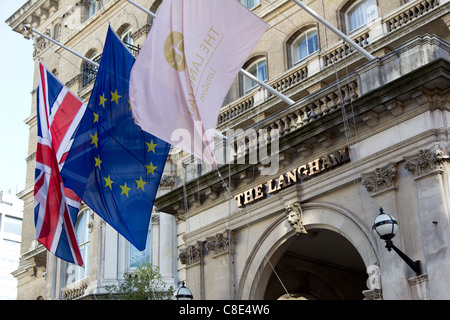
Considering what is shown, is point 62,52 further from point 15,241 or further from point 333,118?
point 15,241

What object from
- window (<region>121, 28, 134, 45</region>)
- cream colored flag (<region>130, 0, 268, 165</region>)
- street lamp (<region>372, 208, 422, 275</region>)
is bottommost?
street lamp (<region>372, 208, 422, 275</region>)

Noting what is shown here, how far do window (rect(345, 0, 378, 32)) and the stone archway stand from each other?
8012 mm

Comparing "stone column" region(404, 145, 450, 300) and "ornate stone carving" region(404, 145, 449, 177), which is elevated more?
"ornate stone carving" region(404, 145, 449, 177)

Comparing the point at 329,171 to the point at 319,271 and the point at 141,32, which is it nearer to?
the point at 319,271

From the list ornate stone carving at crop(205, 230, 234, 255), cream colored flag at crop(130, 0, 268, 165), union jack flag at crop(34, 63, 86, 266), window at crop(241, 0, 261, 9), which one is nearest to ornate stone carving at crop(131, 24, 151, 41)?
window at crop(241, 0, 261, 9)

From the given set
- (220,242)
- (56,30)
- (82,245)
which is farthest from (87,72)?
(220,242)

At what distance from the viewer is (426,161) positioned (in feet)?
50.3

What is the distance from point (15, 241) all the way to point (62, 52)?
57.2 m

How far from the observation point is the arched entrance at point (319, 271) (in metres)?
20.8

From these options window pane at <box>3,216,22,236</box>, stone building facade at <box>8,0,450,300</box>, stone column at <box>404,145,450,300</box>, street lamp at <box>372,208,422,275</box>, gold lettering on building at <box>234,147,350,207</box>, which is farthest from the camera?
window pane at <box>3,216,22,236</box>

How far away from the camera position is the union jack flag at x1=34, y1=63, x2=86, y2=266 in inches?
722

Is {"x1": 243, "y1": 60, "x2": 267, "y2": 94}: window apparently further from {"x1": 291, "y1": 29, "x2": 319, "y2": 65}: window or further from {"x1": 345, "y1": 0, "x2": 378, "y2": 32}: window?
{"x1": 345, "y1": 0, "x2": 378, "y2": 32}: window

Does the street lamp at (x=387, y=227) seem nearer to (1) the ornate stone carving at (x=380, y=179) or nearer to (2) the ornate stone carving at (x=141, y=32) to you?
(1) the ornate stone carving at (x=380, y=179)
